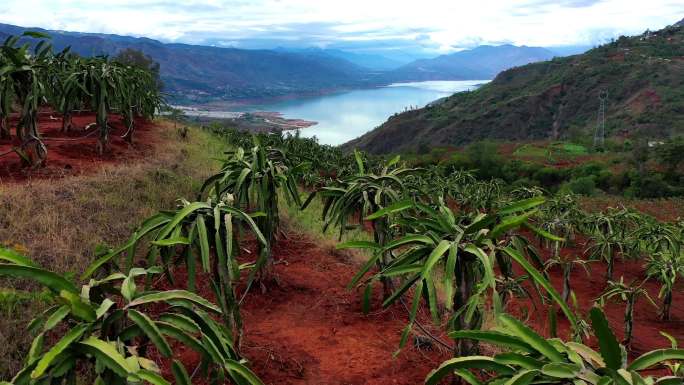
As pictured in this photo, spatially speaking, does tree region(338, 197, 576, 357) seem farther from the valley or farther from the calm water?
the calm water

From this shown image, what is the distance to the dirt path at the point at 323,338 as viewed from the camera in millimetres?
3326

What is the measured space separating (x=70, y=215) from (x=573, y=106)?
72.5 m

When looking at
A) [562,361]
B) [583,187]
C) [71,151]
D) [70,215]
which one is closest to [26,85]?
[71,151]

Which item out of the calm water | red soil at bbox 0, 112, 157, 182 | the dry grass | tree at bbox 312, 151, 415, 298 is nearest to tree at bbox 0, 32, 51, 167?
red soil at bbox 0, 112, 157, 182

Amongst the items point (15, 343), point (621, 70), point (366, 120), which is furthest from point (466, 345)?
point (366, 120)

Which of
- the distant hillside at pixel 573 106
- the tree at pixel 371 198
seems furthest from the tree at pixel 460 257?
the distant hillside at pixel 573 106

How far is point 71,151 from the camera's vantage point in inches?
336

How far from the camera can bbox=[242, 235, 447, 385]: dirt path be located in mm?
3326

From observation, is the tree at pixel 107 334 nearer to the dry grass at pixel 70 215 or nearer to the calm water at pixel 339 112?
the dry grass at pixel 70 215

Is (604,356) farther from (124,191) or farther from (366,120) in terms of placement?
(366,120)

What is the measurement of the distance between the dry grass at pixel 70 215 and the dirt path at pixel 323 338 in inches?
65.6

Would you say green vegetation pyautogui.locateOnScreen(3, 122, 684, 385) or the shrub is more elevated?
green vegetation pyautogui.locateOnScreen(3, 122, 684, 385)

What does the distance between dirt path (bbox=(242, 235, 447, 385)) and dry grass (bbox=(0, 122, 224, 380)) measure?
5.47 ft

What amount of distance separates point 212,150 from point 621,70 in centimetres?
7325
